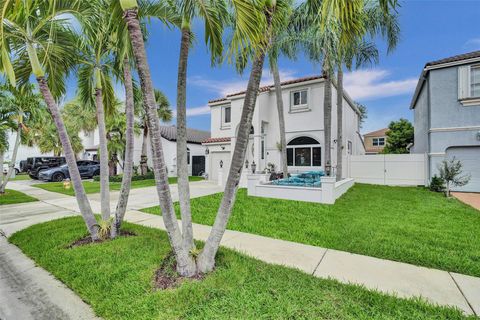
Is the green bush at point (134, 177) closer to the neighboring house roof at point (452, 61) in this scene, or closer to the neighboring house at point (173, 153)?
the neighboring house at point (173, 153)

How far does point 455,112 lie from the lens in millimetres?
11766

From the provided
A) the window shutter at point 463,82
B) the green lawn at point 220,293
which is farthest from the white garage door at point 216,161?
the window shutter at point 463,82

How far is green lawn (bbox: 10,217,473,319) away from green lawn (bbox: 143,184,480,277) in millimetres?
1732

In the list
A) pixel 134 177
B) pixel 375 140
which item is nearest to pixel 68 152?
pixel 134 177

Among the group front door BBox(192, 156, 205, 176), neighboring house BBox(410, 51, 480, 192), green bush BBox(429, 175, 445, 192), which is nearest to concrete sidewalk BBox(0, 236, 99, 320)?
green bush BBox(429, 175, 445, 192)

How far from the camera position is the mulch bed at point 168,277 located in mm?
3279

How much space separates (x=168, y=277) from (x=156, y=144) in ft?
6.73

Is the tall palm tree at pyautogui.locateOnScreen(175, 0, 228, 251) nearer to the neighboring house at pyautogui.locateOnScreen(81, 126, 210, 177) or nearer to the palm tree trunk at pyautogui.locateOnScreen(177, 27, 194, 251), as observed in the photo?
the palm tree trunk at pyautogui.locateOnScreen(177, 27, 194, 251)

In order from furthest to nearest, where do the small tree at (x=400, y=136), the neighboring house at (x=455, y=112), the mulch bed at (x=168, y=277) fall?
1. the small tree at (x=400, y=136)
2. the neighboring house at (x=455, y=112)
3. the mulch bed at (x=168, y=277)

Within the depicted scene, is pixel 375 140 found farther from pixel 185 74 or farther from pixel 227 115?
pixel 185 74

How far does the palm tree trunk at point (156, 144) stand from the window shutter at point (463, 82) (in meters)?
15.2

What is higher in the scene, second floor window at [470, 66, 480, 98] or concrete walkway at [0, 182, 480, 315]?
second floor window at [470, 66, 480, 98]

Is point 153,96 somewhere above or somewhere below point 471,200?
above

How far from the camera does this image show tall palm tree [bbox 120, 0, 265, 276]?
9.73 ft
